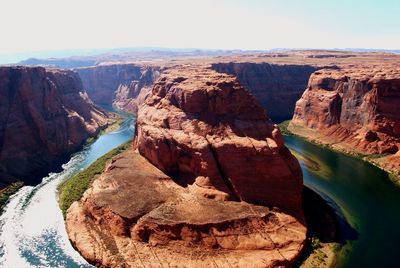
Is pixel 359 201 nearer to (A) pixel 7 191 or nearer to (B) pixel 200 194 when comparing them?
(B) pixel 200 194

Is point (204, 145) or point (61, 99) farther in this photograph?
point (61, 99)

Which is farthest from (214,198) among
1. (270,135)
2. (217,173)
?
(270,135)

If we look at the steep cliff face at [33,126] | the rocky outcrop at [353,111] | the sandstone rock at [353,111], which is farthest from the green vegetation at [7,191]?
the sandstone rock at [353,111]

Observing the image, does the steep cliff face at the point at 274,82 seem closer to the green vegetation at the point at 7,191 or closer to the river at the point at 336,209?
the river at the point at 336,209

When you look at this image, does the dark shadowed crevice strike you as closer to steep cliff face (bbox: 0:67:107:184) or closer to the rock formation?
the rock formation

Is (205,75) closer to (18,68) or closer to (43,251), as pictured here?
(43,251)

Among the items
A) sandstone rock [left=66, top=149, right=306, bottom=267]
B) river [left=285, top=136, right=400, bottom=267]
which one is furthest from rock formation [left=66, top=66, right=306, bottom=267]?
river [left=285, top=136, right=400, bottom=267]
